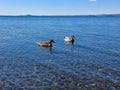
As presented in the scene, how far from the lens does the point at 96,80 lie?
23719 millimetres

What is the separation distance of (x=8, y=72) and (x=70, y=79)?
6749 millimetres

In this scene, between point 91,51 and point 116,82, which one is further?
point 91,51

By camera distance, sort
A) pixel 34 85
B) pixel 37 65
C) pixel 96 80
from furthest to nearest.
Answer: pixel 37 65, pixel 96 80, pixel 34 85

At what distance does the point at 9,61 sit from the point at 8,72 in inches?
205

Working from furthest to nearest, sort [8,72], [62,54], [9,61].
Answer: [62,54], [9,61], [8,72]

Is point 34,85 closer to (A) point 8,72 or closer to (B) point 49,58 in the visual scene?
(A) point 8,72

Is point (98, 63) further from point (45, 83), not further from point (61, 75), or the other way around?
point (45, 83)

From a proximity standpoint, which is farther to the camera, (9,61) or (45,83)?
(9,61)

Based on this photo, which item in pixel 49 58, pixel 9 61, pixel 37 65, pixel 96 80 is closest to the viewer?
pixel 96 80

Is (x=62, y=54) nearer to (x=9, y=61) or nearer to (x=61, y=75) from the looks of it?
(x=9, y=61)

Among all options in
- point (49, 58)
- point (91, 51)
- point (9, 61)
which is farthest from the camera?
point (91, 51)

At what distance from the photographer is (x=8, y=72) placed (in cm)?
2592

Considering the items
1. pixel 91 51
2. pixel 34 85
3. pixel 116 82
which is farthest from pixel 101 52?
pixel 34 85

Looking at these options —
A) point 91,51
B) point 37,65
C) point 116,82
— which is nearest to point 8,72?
point 37,65
